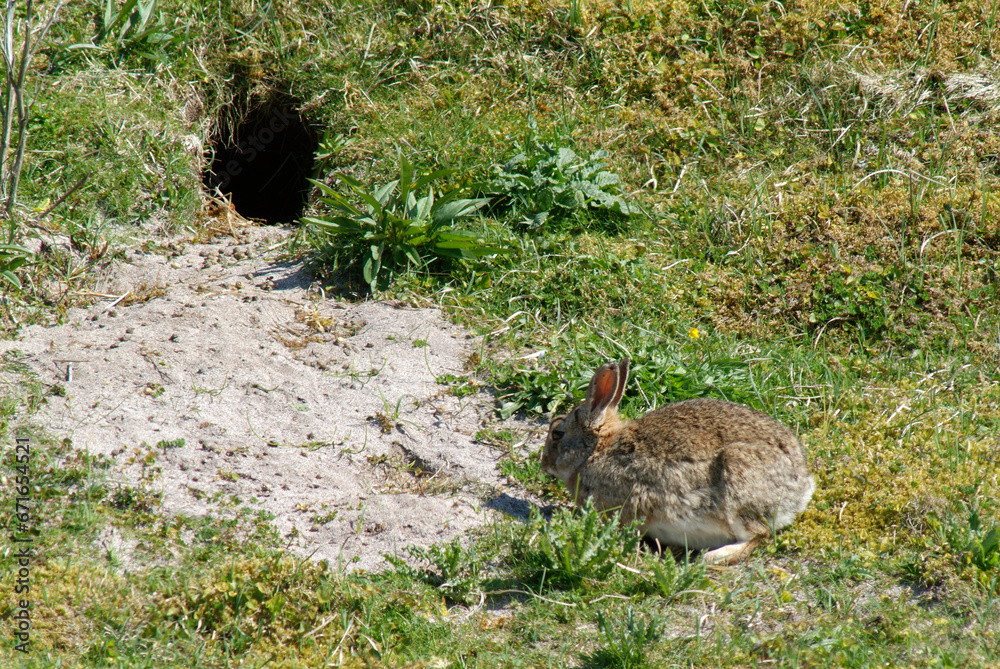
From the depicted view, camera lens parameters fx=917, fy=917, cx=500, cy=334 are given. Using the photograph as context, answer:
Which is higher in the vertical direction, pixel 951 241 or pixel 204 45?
pixel 204 45

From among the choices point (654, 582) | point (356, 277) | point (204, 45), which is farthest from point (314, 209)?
point (654, 582)

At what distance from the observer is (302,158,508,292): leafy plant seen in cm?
659

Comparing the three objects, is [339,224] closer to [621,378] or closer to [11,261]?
[11,261]

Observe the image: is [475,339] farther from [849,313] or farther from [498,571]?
[849,313]

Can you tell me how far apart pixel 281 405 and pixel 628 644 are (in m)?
2.81

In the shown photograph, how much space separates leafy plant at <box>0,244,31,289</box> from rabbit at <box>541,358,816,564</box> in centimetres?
368

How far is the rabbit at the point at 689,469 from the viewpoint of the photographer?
182 inches

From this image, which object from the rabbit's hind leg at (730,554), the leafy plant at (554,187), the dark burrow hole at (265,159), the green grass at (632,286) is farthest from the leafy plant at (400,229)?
the rabbit's hind leg at (730,554)

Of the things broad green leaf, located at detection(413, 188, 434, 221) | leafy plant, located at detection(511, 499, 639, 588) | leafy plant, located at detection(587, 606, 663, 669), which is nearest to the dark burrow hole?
broad green leaf, located at detection(413, 188, 434, 221)

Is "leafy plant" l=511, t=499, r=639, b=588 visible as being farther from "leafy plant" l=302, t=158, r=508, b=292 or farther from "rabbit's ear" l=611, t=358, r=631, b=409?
"leafy plant" l=302, t=158, r=508, b=292

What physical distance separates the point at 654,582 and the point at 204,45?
20.7 ft

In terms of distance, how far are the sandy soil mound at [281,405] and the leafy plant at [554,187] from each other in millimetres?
1198

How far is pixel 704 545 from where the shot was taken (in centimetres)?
479

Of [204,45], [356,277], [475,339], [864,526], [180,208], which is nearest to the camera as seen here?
[864,526]
